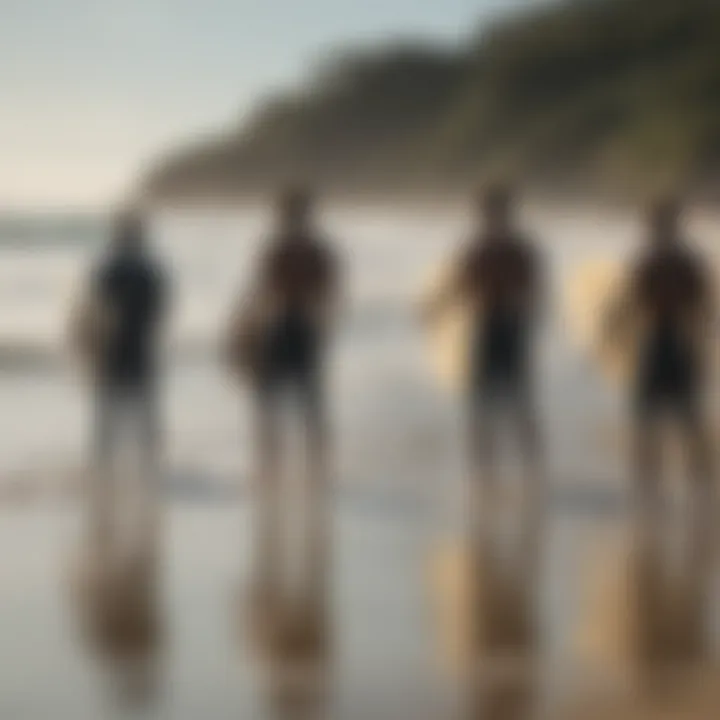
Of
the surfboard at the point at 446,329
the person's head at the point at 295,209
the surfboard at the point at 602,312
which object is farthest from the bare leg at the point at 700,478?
the person's head at the point at 295,209

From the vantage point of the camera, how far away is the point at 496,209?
83.8 inches

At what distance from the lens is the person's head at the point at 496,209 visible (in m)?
2.12

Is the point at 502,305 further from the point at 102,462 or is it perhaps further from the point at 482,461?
the point at 102,462

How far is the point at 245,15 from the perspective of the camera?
2076 mm

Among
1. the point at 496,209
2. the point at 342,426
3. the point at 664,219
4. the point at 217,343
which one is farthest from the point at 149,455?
the point at 664,219

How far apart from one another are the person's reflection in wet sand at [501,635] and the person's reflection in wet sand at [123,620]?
1.49 feet

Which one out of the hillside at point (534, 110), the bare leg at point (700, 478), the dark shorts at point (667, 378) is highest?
the hillside at point (534, 110)

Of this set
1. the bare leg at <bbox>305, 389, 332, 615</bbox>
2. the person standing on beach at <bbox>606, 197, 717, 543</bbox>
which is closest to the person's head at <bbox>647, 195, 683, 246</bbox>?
the person standing on beach at <bbox>606, 197, 717, 543</bbox>

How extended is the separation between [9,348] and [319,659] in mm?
730

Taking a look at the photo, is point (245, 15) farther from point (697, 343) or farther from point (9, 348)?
point (697, 343)

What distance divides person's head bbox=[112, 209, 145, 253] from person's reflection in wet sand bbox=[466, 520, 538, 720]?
76cm

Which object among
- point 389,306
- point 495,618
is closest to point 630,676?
point 495,618

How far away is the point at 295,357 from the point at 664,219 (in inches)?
26.5

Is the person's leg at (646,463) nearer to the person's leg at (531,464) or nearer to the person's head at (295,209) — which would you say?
the person's leg at (531,464)
